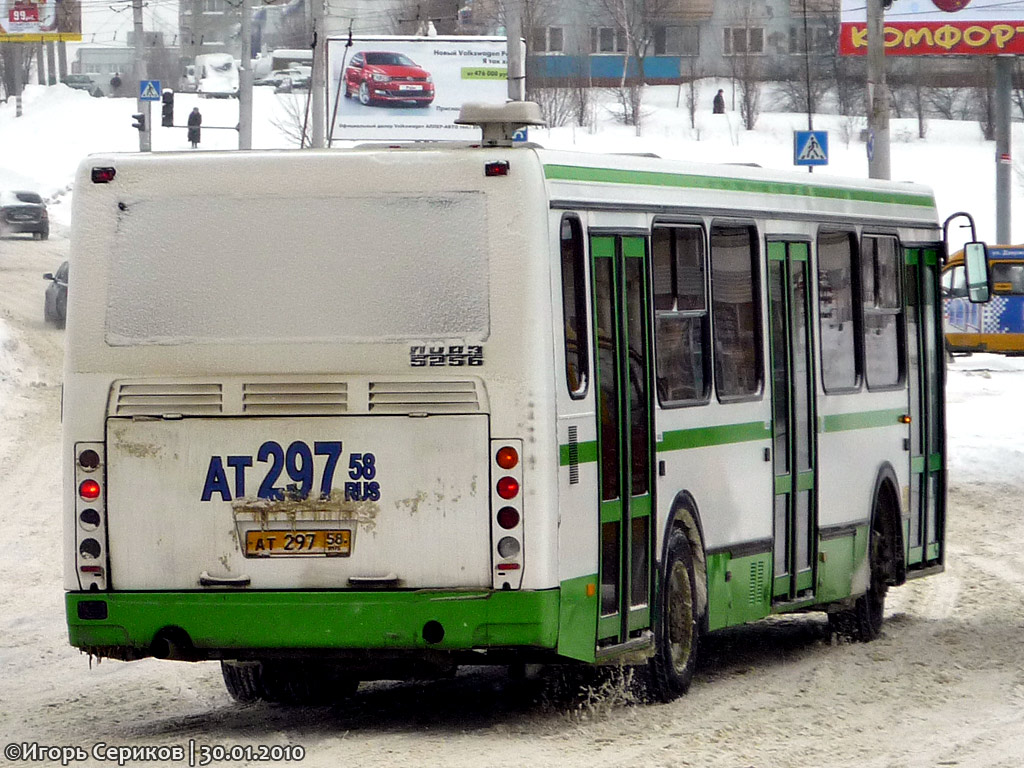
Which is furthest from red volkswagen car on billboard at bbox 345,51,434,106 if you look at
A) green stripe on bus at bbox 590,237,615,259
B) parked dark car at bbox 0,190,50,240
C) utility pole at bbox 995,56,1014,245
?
green stripe on bus at bbox 590,237,615,259

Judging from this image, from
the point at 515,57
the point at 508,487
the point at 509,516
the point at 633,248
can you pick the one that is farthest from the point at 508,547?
the point at 515,57

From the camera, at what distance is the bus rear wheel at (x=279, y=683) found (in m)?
9.27

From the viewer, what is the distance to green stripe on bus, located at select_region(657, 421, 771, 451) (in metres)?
9.09

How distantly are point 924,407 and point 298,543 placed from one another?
594 centimetres

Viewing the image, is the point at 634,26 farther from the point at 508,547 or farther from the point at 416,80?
the point at 508,547

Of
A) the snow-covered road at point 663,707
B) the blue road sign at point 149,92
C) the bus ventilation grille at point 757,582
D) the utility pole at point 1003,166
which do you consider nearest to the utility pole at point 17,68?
the blue road sign at point 149,92

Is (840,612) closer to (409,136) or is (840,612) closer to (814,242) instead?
(814,242)

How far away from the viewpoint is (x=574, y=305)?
8.20 m

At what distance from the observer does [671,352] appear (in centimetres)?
916

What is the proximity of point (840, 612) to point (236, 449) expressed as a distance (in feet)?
16.1

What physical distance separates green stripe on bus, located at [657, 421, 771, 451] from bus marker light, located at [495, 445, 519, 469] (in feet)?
4.17

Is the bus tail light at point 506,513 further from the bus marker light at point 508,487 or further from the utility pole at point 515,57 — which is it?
the utility pole at point 515,57

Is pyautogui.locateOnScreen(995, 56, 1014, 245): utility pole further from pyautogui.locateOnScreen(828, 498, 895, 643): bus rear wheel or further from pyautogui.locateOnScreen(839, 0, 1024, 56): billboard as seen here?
pyautogui.locateOnScreen(828, 498, 895, 643): bus rear wheel

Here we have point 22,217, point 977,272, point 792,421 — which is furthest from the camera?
point 22,217
